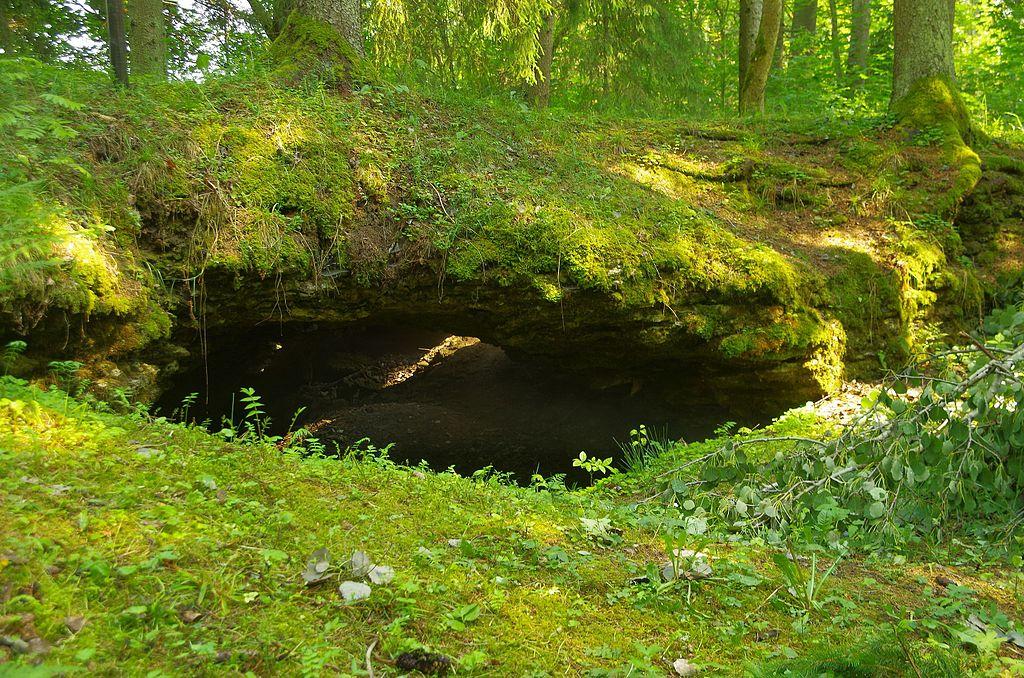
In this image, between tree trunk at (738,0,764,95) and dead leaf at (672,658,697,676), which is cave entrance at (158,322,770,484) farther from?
tree trunk at (738,0,764,95)

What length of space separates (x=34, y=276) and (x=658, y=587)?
3.85 metres

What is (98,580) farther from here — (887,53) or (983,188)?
(887,53)

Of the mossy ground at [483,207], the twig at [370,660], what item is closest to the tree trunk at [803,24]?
the mossy ground at [483,207]

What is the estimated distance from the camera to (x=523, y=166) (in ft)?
22.0

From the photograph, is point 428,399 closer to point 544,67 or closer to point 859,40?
point 544,67

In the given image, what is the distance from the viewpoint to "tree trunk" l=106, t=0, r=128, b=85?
17.5ft

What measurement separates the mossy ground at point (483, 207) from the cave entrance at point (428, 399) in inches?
54.4

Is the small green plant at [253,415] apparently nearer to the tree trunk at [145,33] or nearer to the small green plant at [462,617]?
the small green plant at [462,617]

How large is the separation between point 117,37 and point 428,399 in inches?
225

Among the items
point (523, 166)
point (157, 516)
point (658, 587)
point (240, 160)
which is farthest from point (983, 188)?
point (157, 516)

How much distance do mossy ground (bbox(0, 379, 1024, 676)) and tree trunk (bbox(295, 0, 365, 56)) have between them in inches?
205

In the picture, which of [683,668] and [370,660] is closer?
[370,660]

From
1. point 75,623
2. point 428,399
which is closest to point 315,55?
point 428,399

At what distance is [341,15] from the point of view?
23.2 ft
